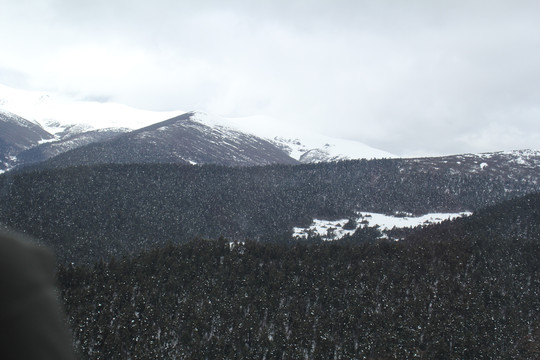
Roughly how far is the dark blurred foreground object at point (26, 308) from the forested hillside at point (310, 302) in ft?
391

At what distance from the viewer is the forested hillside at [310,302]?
121625mm

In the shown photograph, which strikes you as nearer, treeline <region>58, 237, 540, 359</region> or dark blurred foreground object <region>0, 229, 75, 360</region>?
dark blurred foreground object <region>0, 229, 75, 360</region>

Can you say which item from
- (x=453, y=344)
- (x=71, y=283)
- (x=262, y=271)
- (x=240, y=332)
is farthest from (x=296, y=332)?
(x=71, y=283)

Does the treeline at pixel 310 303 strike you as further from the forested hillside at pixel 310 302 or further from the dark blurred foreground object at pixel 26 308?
the dark blurred foreground object at pixel 26 308

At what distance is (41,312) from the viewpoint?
378 cm

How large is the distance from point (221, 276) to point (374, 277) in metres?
56.5

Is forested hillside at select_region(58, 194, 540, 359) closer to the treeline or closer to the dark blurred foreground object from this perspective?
the treeline

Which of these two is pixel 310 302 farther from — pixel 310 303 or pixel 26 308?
pixel 26 308

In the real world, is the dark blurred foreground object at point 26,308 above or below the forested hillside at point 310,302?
above

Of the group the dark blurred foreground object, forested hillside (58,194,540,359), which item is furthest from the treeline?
the dark blurred foreground object

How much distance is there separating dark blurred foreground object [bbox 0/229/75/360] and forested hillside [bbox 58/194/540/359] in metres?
119

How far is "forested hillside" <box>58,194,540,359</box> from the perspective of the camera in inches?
4788

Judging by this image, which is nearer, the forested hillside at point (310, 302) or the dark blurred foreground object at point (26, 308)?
the dark blurred foreground object at point (26, 308)

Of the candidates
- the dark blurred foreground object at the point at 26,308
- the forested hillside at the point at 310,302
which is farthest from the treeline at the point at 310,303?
the dark blurred foreground object at the point at 26,308
